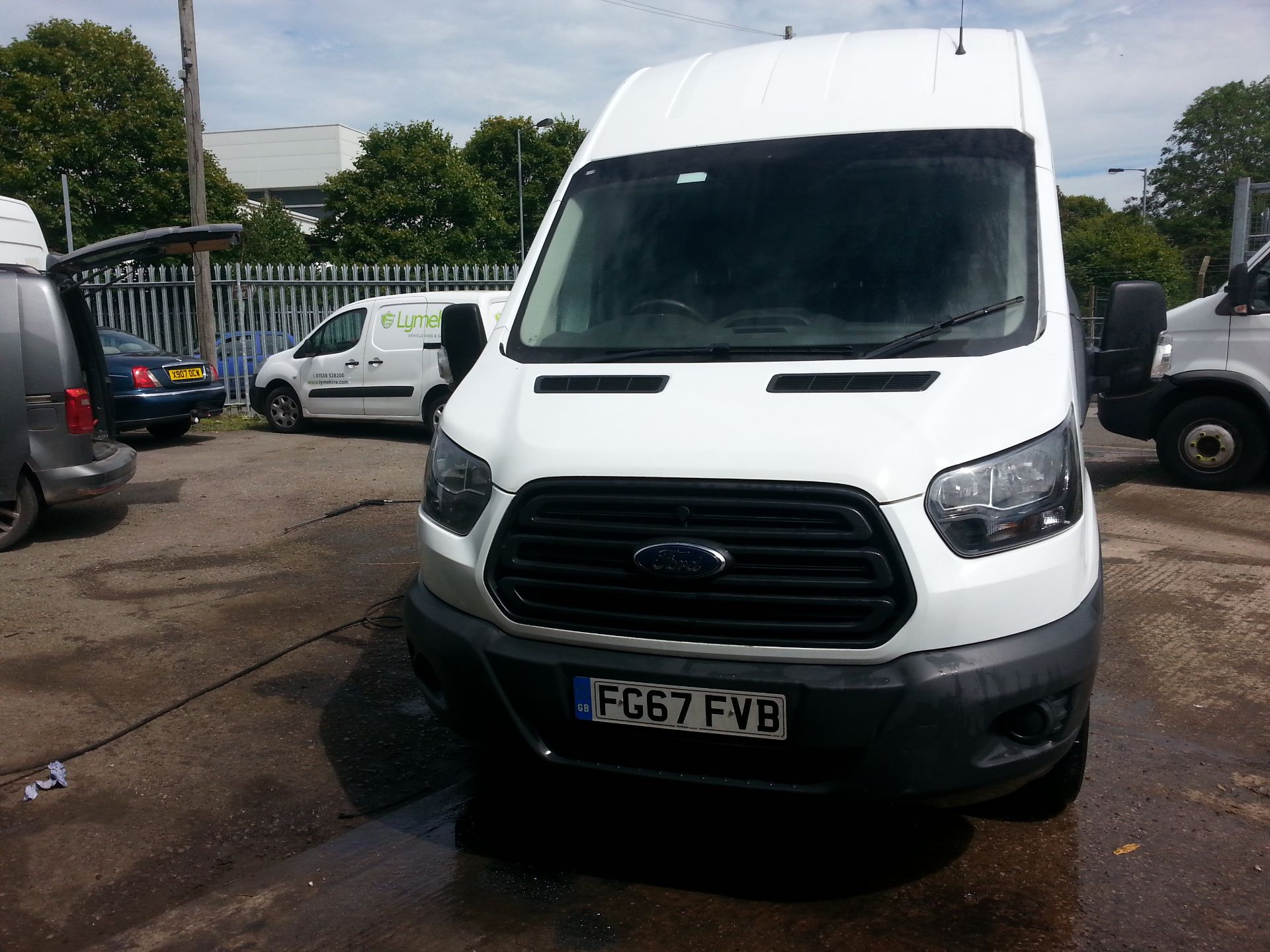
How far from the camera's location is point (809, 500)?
2715 mm

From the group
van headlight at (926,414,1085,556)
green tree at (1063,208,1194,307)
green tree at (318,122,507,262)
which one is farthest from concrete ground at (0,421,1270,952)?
green tree at (318,122,507,262)

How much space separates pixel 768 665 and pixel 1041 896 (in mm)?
1064

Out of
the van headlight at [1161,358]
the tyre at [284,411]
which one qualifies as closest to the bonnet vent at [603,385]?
the van headlight at [1161,358]

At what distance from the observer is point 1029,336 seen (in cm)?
323

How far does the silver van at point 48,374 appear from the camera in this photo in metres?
7.16

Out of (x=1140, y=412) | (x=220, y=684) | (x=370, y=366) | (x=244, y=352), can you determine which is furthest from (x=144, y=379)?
(x=1140, y=412)

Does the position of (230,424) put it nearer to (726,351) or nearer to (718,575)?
(726,351)

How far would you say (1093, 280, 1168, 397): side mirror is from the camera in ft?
12.2

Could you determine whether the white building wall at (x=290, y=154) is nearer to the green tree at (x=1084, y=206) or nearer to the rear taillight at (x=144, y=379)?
the green tree at (x=1084, y=206)

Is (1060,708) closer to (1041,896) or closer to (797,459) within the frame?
(1041,896)

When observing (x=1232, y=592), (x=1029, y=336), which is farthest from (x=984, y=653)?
(x=1232, y=592)

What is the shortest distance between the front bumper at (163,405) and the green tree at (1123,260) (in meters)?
21.0

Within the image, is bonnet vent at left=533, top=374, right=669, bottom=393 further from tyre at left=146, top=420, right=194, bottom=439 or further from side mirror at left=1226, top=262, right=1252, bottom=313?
tyre at left=146, top=420, right=194, bottom=439

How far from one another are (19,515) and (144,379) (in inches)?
229
